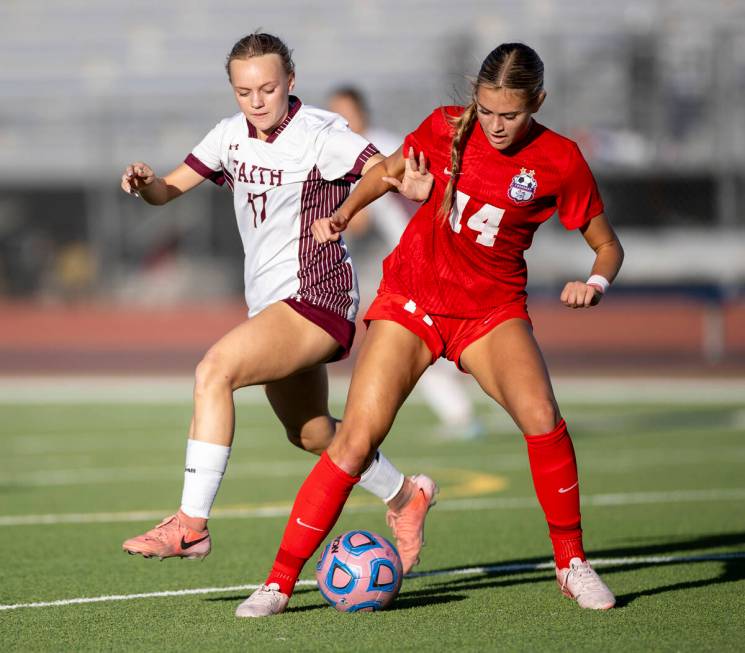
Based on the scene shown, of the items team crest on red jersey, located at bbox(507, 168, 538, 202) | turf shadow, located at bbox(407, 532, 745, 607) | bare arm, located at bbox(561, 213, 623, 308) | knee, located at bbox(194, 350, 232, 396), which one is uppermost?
team crest on red jersey, located at bbox(507, 168, 538, 202)

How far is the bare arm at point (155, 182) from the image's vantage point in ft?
17.1

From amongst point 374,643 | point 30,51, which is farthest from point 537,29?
point 374,643

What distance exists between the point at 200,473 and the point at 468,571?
1.55 metres

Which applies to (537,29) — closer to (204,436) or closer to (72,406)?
(72,406)

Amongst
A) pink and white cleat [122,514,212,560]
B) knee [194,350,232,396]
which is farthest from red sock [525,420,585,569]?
pink and white cleat [122,514,212,560]

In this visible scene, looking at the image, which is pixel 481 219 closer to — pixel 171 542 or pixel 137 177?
pixel 137 177

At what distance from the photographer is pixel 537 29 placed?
82.6 feet

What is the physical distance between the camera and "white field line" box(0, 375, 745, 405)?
589 inches

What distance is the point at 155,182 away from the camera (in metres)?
5.33

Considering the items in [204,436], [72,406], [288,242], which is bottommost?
[72,406]

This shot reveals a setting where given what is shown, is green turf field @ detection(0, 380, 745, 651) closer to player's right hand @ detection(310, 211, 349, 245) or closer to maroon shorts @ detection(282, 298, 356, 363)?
maroon shorts @ detection(282, 298, 356, 363)

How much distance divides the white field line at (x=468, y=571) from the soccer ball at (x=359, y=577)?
2.04ft

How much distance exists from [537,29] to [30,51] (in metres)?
11.2

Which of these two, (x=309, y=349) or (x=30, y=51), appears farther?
(x=30, y=51)
